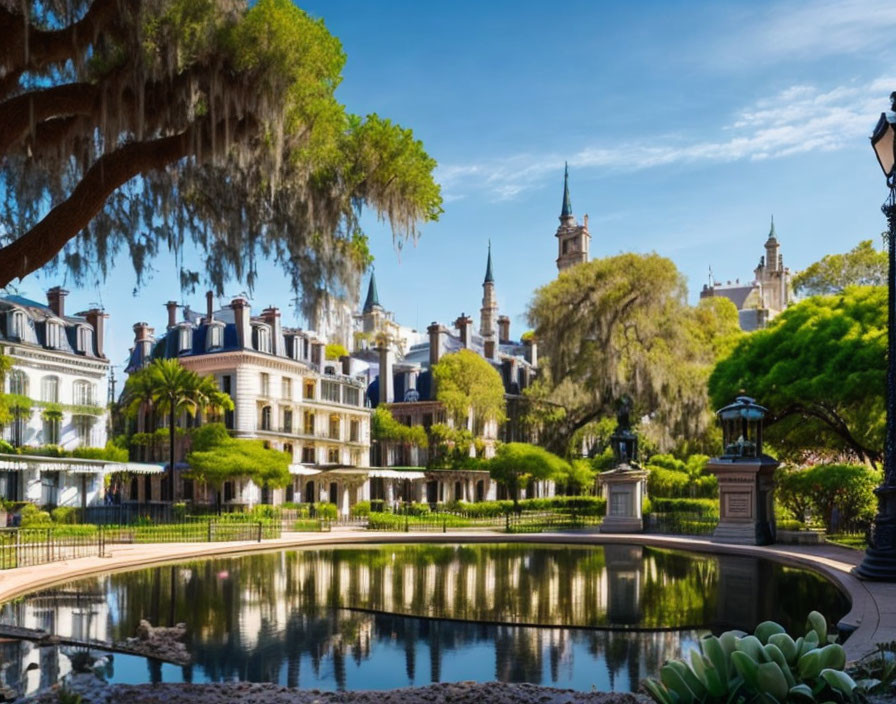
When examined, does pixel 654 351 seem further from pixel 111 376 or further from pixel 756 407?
pixel 111 376

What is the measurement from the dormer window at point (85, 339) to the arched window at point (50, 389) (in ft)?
8.36

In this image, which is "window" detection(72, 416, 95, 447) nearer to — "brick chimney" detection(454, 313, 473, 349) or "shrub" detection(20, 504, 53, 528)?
"shrub" detection(20, 504, 53, 528)

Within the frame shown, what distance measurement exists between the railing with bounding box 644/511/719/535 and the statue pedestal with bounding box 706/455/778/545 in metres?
2.85

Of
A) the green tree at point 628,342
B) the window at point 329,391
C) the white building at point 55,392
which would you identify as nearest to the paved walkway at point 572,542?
the green tree at point 628,342

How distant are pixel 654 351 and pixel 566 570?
22.0 meters

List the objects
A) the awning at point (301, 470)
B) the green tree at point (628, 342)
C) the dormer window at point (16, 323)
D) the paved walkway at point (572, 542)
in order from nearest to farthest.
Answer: the paved walkway at point (572, 542)
the green tree at point (628, 342)
the dormer window at point (16, 323)
the awning at point (301, 470)

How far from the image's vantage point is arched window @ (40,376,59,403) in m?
50.2

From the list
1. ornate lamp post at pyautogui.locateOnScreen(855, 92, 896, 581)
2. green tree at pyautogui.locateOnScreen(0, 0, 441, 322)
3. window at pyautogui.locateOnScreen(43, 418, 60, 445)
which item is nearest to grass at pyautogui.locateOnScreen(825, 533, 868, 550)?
ornate lamp post at pyautogui.locateOnScreen(855, 92, 896, 581)

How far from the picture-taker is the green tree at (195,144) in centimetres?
1137

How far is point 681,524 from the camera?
32562 millimetres

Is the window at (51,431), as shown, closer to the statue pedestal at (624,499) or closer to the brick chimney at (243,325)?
the brick chimney at (243,325)

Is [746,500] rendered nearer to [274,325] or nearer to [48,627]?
[48,627]

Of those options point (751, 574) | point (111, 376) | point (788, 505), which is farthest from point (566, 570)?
point (111, 376)

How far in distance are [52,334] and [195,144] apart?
141ft
